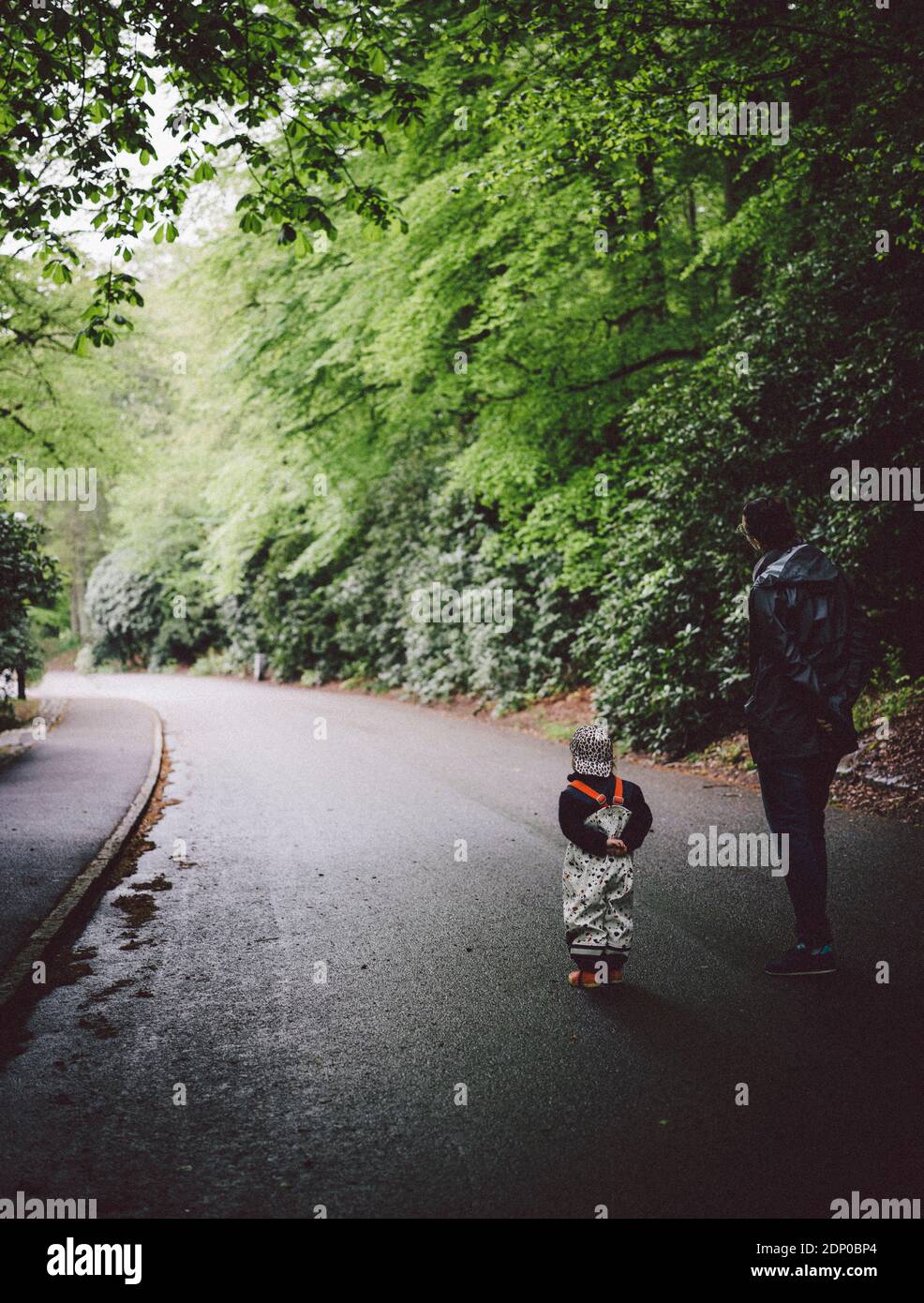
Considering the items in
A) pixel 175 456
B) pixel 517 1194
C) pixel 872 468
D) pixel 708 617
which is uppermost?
pixel 175 456

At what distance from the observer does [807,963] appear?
16.9ft

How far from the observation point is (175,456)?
32812 millimetres

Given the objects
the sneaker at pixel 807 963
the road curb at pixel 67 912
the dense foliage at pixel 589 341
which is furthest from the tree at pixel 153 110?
the sneaker at pixel 807 963

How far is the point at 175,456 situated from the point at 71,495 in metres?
9.06

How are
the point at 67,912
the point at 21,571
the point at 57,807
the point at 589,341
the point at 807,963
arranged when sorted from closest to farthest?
the point at 807,963 < the point at 67,912 < the point at 57,807 < the point at 21,571 < the point at 589,341

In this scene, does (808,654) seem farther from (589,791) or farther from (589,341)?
(589,341)

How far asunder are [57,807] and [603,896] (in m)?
7.02

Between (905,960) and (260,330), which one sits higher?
(260,330)

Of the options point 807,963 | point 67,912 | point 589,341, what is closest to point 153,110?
point 67,912

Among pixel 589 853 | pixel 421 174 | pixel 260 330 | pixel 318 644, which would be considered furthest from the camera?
pixel 318 644

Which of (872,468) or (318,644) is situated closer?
(872,468)

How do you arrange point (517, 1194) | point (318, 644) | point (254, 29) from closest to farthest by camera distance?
point (517, 1194), point (254, 29), point (318, 644)

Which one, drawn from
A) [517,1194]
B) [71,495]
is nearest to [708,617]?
[517,1194]

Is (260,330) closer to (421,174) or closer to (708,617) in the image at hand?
(421,174)
